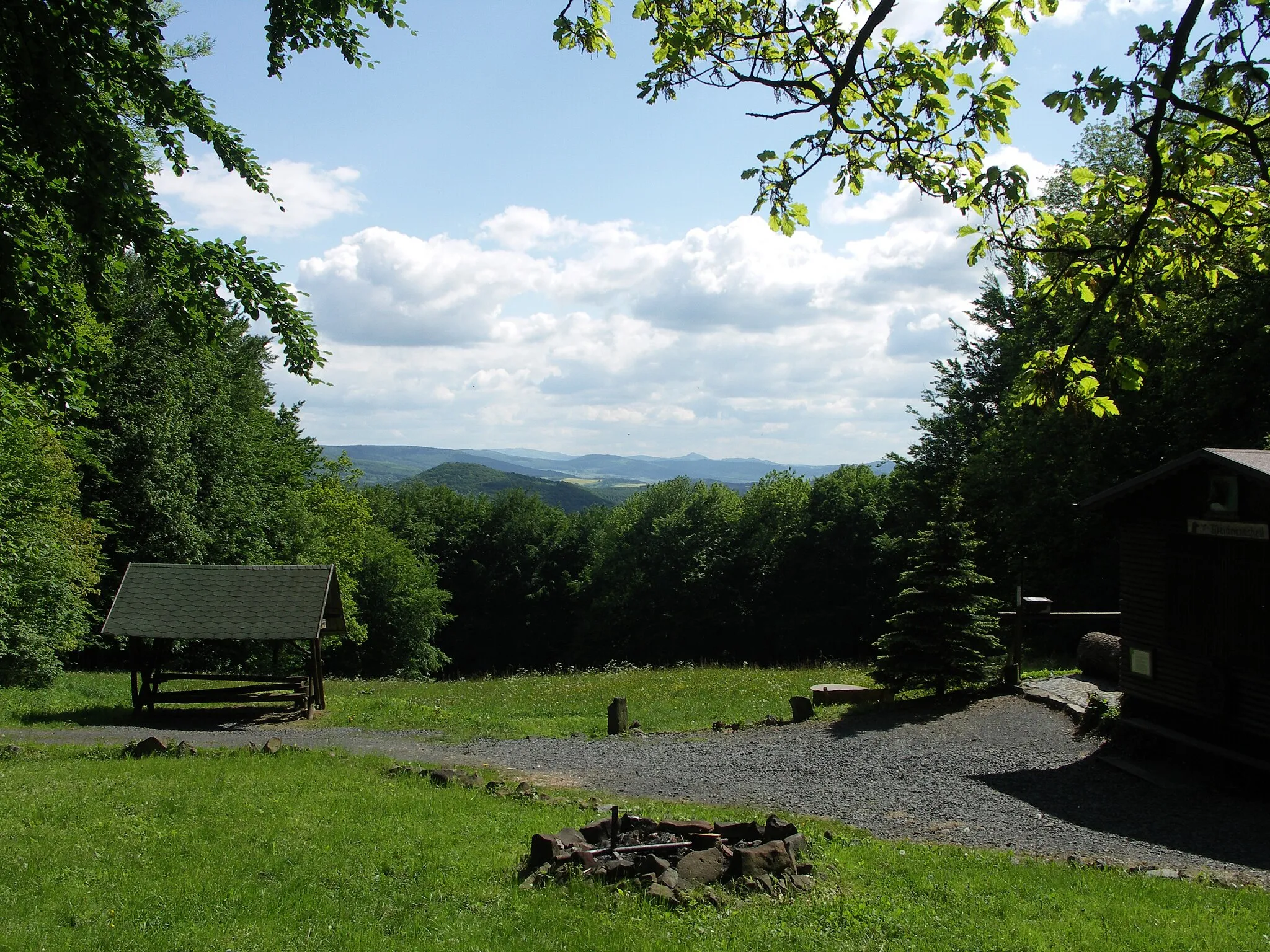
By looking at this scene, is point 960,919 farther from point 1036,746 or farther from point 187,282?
point 187,282

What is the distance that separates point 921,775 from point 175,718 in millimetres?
17035

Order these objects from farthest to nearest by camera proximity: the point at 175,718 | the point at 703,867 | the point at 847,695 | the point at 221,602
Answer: the point at 221,602, the point at 175,718, the point at 847,695, the point at 703,867

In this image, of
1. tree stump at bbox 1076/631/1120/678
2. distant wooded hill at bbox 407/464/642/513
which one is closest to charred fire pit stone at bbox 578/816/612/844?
tree stump at bbox 1076/631/1120/678

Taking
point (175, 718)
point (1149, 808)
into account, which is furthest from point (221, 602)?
point (1149, 808)

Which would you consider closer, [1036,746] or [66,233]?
[66,233]

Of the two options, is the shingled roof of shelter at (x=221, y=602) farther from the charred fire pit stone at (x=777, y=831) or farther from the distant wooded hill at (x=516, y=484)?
the distant wooded hill at (x=516, y=484)

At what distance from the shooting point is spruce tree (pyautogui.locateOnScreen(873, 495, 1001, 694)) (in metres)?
18.4

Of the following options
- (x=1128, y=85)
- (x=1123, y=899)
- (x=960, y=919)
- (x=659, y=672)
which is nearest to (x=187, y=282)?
(x=1128, y=85)

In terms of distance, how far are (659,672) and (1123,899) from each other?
21.4 metres

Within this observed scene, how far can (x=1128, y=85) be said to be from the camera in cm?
468

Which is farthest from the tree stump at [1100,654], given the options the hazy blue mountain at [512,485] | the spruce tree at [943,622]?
the hazy blue mountain at [512,485]

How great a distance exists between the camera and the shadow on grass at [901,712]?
17125mm

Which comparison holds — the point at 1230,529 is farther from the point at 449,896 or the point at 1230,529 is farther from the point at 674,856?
the point at 449,896

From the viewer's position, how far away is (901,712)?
59.8 ft
